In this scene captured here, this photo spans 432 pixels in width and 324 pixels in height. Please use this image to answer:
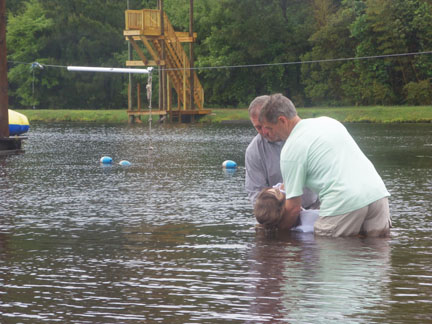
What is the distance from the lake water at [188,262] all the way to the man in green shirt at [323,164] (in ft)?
1.59

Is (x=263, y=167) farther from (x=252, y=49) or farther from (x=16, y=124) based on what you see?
(x=252, y=49)

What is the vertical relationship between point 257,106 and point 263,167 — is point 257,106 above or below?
above

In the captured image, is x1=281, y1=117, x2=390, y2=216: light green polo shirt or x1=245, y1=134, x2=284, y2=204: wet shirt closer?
x1=281, y1=117, x2=390, y2=216: light green polo shirt

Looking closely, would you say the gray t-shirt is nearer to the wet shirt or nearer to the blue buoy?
the wet shirt

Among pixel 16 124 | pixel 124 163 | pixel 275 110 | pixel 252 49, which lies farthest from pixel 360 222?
pixel 252 49

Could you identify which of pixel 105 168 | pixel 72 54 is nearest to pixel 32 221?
pixel 105 168

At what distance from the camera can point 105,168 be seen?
820 inches

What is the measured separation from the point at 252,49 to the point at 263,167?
6292cm

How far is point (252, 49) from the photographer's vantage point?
72.1 m

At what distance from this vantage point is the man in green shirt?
8.47 m

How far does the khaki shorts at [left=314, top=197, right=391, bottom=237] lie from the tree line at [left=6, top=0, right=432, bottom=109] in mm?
48508

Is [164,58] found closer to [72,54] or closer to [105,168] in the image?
[72,54]

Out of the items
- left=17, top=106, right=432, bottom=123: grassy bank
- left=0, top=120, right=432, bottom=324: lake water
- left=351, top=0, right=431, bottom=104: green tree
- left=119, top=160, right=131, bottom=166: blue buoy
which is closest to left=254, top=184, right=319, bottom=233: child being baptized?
left=0, top=120, right=432, bottom=324: lake water

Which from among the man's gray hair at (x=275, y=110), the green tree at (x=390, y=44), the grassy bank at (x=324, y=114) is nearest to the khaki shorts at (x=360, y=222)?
the man's gray hair at (x=275, y=110)
